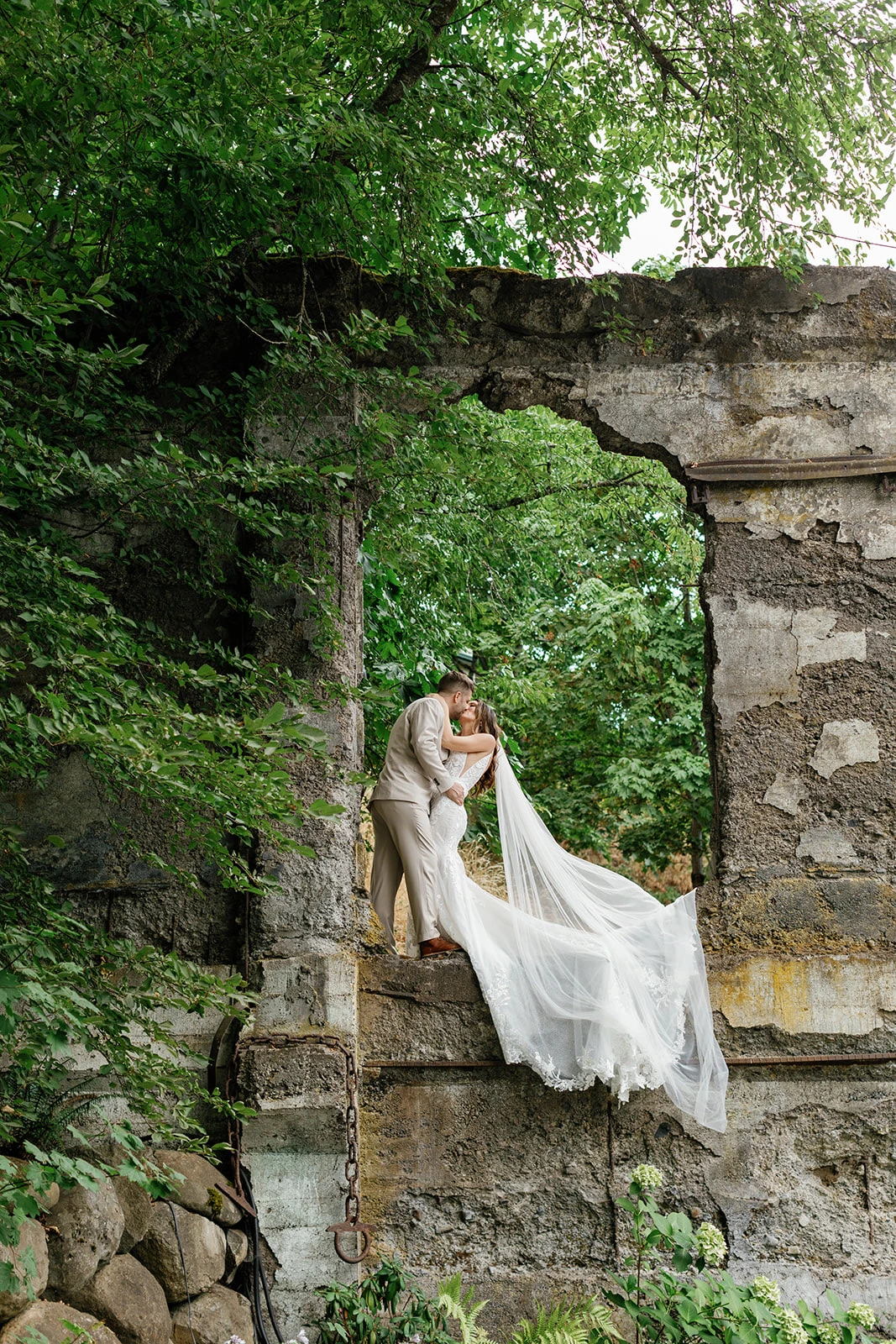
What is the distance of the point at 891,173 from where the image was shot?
549cm

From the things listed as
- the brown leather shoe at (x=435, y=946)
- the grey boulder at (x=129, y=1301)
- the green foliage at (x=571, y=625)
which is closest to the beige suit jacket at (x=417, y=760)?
the brown leather shoe at (x=435, y=946)

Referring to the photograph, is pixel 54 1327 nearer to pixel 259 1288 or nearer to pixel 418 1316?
pixel 259 1288

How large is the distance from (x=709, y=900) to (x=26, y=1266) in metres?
2.89

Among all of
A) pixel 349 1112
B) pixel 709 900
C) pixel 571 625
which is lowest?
pixel 349 1112

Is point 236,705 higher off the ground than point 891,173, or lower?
lower

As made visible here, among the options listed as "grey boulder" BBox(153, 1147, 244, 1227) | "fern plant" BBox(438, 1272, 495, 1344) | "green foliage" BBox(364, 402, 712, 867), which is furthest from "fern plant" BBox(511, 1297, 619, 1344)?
"green foliage" BBox(364, 402, 712, 867)

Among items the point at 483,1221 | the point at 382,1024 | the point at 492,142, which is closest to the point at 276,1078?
the point at 382,1024

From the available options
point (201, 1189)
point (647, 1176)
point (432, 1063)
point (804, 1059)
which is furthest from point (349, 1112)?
point (804, 1059)

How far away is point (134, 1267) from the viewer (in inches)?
147

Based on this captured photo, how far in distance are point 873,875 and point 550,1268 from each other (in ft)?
6.53

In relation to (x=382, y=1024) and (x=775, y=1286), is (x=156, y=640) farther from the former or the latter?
(x=775, y=1286)

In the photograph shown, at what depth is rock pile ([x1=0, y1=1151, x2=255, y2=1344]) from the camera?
3238 mm

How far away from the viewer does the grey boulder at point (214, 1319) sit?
153 inches

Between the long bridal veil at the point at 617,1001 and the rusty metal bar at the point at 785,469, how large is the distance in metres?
1.80
